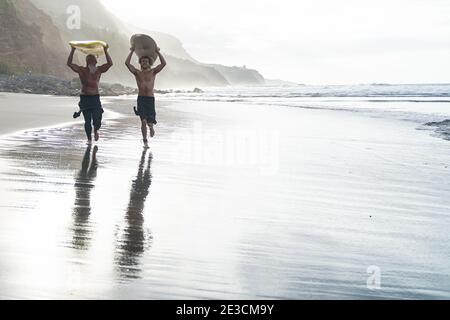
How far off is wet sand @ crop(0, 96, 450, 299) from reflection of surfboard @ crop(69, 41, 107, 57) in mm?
2352

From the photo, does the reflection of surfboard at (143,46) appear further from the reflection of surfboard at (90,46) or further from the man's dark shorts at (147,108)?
the man's dark shorts at (147,108)

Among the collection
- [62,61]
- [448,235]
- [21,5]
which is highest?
[21,5]

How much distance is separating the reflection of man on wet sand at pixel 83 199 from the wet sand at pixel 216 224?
23 millimetres

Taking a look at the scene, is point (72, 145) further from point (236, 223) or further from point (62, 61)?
point (62, 61)

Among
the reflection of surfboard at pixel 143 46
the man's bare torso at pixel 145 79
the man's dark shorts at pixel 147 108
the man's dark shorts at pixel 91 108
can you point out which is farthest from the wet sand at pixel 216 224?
the reflection of surfboard at pixel 143 46

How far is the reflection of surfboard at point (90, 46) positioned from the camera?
36.9 ft

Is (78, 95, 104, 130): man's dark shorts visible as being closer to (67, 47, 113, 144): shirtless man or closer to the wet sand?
(67, 47, 113, 144): shirtless man

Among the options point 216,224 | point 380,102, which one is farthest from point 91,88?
point 380,102

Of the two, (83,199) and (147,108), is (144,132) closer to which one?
(147,108)

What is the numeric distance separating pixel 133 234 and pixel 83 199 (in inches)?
54.0

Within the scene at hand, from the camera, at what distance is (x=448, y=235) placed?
4.83 metres

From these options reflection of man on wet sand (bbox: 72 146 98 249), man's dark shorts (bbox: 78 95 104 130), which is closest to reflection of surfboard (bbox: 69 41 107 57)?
man's dark shorts (bbox: 78 95 104 130)
